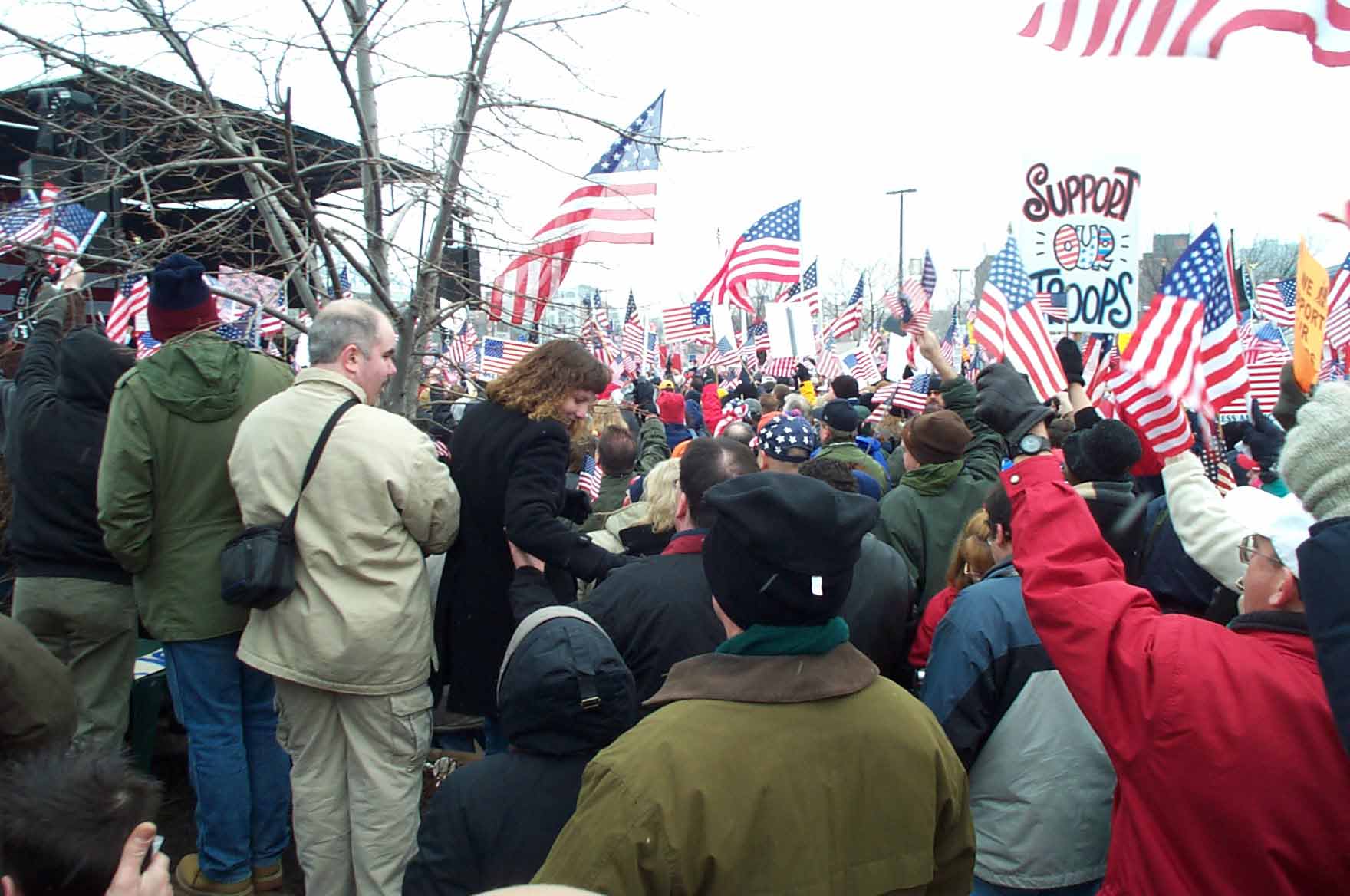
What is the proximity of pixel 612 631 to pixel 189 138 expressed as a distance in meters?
2.71

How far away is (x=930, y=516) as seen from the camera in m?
4.63

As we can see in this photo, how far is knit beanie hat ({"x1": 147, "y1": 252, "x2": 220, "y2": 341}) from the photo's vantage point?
11.9ft

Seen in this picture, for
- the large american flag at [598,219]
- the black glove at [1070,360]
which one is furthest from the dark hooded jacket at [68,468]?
the black glove at [1070,360]

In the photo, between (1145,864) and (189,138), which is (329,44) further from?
(1145,864)

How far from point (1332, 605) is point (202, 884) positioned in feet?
12.8

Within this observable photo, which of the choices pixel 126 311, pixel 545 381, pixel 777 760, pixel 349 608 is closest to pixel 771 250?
pixel 126 311

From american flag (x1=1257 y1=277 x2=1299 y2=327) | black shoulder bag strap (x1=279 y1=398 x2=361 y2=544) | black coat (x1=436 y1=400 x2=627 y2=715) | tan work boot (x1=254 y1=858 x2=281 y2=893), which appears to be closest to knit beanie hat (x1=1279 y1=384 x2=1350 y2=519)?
black coat (x1=436 y1=400 x2=627 y2=715)

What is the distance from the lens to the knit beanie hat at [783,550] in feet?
5.70

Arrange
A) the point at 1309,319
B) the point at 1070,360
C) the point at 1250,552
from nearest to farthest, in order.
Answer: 1. the point at 1250,552
2. the point at 1309,319
3. the point at 1070,360

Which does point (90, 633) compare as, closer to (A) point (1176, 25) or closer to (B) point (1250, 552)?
(B) point (1250, 552)

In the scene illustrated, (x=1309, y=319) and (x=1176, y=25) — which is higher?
(x=1176, y=25)

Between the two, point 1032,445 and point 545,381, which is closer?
point 1032,445

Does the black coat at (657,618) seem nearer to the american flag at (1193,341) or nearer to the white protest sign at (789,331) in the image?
the american flag at (1193,341)

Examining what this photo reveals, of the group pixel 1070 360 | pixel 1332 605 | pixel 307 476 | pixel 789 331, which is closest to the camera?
pixel 1332 605
